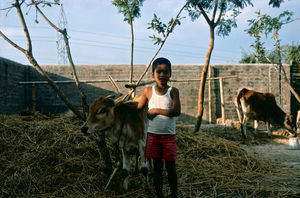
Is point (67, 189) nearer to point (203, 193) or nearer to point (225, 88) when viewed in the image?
point (203, 193)

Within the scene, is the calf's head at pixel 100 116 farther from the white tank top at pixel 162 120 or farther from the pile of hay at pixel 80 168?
the pile of hay at pixel 80 168

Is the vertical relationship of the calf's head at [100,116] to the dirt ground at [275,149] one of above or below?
above

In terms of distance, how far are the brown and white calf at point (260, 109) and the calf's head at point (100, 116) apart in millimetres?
7618

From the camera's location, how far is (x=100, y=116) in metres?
2.76

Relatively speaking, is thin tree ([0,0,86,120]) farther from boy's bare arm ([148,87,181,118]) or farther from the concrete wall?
the concrete wall

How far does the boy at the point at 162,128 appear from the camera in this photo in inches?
103

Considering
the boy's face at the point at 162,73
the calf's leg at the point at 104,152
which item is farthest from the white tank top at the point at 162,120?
the calf's leg at the point at 104,152

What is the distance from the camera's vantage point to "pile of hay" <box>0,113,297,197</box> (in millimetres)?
3123

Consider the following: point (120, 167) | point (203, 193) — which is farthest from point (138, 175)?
point (203, 193)

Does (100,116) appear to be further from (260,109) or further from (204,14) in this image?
(260,109)

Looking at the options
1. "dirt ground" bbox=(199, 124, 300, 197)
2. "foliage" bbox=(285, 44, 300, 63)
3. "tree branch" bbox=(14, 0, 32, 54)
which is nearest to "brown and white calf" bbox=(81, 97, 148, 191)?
"tree branch" bbox=(14, 0, 32, 54)

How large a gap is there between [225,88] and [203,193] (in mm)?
8918

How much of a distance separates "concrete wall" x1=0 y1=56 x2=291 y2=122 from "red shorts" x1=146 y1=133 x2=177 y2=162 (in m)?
7.94

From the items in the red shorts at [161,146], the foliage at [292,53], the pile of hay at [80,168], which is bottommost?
the pile of hay at [80,168]
